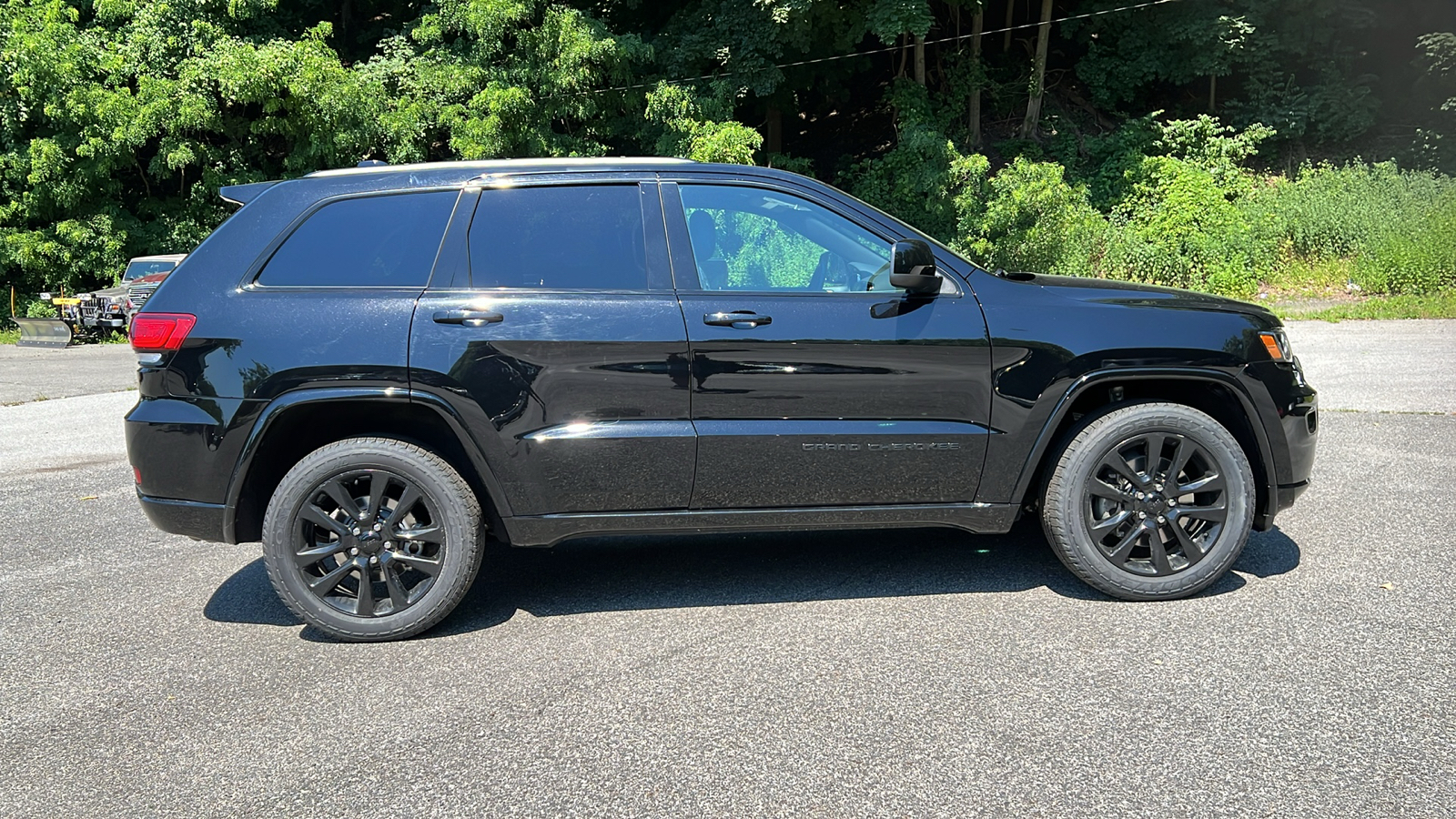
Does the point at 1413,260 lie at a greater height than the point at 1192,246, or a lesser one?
lesser

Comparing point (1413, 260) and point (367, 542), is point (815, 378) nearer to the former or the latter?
point (367, 542)

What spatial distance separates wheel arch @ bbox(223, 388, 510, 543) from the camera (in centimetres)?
395

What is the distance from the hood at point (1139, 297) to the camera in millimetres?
4234

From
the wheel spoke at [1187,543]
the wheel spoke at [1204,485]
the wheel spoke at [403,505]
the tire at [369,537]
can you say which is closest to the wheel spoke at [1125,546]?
the wheel spoke at [1187,543]

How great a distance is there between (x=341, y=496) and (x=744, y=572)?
1.80 m

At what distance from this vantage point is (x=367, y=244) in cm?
413

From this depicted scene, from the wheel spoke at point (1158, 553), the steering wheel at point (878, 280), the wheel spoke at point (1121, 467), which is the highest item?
the steering wheel at point (878, 280)

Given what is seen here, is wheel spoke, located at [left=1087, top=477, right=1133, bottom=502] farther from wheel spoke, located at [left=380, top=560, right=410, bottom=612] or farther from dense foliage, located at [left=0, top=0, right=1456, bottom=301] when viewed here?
dense foliage, located at [left=0, top=0, right=1456, bottom=301]

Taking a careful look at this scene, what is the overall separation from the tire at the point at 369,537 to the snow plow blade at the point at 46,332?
734 inches

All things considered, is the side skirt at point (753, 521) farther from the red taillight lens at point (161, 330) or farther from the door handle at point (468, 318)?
the red taillight lens at point (161, 330)

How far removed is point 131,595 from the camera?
4680mm

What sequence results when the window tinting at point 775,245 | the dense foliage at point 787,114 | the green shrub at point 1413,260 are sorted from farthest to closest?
the dense foliage at point 787,114
the green shrub at point 1413,260
the window tinting at point 775,245

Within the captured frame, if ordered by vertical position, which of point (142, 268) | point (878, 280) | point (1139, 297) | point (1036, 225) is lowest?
point (1139, 297)

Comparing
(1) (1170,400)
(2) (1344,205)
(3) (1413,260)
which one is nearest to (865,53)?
(2) (1344,205)
